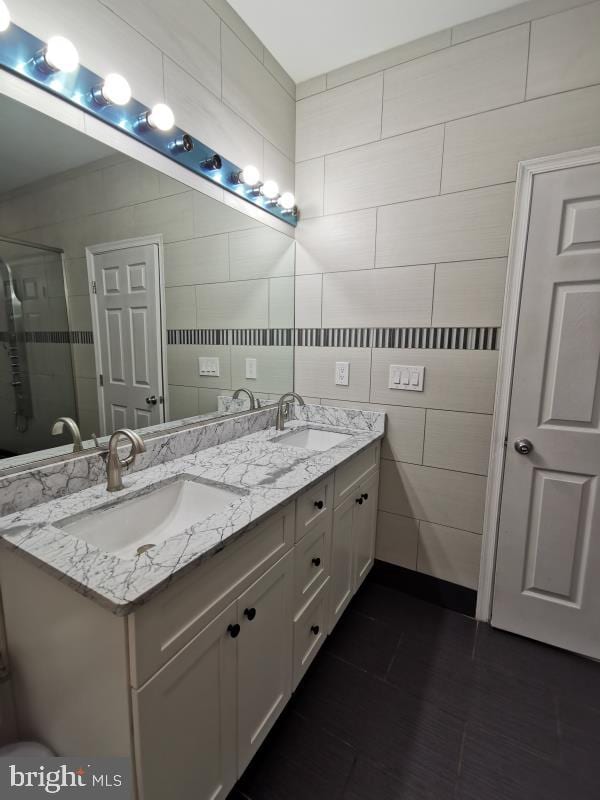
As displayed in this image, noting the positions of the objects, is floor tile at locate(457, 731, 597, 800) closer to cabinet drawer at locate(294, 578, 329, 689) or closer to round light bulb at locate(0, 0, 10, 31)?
cabinet drawer at locate(294, 578, 329, 689)

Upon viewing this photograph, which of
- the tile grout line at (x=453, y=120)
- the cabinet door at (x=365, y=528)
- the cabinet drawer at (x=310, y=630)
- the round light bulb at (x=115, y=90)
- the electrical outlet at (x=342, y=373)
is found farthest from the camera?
the electrical outlet at (x=342, y=373)

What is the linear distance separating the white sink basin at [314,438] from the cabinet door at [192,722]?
1.08m

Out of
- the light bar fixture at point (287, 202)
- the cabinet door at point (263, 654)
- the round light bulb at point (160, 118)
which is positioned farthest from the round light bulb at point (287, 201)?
the cabinet door at point (263, 654)

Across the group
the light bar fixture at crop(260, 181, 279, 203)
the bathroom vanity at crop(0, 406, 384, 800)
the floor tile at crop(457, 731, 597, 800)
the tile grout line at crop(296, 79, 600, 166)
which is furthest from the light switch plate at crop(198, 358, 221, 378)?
the floor tile at crop(457, 731, 597, 800)

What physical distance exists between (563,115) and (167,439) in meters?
2.00

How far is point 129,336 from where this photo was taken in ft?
4.33

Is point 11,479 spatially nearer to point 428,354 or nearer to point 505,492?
point 428,354

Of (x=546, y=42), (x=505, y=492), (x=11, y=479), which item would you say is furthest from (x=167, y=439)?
(x=546, y=42)

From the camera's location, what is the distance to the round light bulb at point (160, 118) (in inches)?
47.2

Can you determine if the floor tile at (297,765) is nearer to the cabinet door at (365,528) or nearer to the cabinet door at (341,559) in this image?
the cabinet door at (341,559)

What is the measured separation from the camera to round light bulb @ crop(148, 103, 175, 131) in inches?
47.2

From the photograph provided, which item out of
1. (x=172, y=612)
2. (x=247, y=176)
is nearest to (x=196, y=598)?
(x=172, y=612)

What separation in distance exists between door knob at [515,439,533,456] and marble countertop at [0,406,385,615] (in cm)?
65

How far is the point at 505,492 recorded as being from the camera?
5.60 feet
